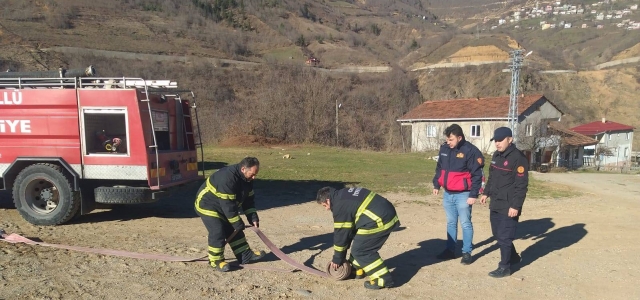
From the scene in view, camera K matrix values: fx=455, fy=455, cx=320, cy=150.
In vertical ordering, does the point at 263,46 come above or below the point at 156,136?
above

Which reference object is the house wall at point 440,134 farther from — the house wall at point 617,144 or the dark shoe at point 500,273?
the dark shoe at point 500,273

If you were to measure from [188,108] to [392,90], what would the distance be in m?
66.4

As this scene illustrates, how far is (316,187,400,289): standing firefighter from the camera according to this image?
4734 mm

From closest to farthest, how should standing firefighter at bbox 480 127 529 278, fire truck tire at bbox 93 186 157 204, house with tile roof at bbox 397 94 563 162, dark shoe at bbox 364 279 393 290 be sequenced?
dark shoe at bbox 364 279 393 290 < standing firefighter at bbox 480 127 529 278 < fire truck tire at bbox 93 186 157 204 < house with tile roof at bbox 397 94 563 162

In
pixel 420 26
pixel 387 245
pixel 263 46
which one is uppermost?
pixel 420 26

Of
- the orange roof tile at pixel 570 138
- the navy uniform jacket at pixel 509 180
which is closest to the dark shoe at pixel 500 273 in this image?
the navy uniform jacket at pixel 509 180

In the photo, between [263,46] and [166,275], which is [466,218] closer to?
[166,275]

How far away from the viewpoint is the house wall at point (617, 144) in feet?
163

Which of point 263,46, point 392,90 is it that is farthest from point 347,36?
point 392,90

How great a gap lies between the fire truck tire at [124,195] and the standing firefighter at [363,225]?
364 cm

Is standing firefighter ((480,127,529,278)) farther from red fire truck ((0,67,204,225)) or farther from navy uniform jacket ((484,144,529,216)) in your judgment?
red fire truck ((0,67,204,225))

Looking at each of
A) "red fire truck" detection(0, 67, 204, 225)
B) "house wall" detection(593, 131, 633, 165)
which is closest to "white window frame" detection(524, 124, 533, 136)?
"house wall" detection(593, 131, 633, 165)

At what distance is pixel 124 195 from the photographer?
716 centimetres

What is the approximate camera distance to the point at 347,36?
4729 inches
